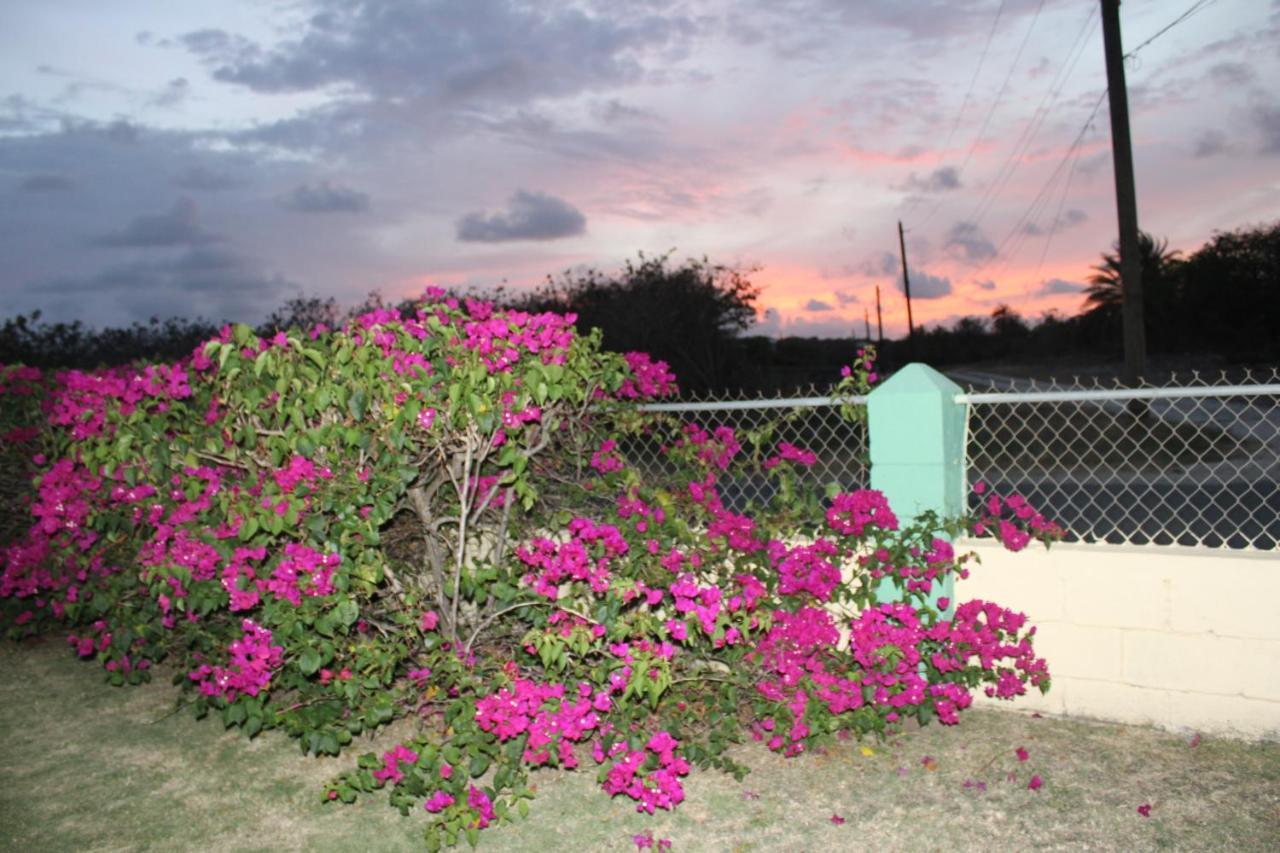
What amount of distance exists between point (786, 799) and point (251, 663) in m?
2.08

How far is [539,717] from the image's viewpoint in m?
3.51

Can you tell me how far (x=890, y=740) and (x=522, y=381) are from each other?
7.20 ft

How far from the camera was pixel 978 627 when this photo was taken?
13.9 feet

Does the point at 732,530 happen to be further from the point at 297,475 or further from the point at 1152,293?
the point at 1152,293

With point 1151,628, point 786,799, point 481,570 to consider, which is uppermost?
point 481,570

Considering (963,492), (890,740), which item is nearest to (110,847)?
(890,740)

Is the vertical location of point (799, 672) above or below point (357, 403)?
below

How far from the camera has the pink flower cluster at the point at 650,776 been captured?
3.47 metres

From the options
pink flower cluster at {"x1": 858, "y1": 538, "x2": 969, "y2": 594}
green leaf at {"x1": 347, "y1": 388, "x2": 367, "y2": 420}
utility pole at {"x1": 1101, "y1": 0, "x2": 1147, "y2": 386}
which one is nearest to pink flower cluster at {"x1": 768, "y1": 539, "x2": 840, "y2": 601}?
pink flower cluster at {"x1": 858, "y1": 538, "x2": 969, "y2": 594}

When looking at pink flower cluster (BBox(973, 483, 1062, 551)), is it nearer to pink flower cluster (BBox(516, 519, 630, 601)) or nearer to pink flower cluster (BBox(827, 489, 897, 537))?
pink flower cluster (BBox(827, 489, 897, 537))

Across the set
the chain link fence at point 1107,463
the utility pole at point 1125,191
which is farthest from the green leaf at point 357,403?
the utility pole at point 1125,191

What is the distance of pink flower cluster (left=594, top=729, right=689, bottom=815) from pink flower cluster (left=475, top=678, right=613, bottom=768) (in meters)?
0.18

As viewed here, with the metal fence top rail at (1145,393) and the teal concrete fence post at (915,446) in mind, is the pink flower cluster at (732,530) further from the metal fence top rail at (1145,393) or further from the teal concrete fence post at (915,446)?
the metal fence top rail at (1145,393)

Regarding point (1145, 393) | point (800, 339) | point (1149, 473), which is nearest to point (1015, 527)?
point (1145, 393)
